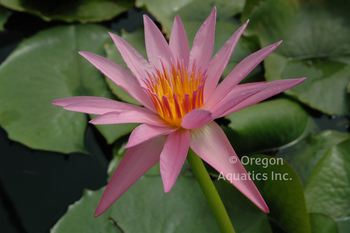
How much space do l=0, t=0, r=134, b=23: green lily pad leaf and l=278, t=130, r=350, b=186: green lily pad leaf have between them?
5.25ft

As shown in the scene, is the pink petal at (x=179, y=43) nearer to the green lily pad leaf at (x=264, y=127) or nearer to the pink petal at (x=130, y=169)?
the pink petal at (x=130, y=169)

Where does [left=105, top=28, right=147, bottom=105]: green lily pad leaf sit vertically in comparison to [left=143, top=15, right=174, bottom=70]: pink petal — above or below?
below

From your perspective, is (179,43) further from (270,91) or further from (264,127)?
(264,127)

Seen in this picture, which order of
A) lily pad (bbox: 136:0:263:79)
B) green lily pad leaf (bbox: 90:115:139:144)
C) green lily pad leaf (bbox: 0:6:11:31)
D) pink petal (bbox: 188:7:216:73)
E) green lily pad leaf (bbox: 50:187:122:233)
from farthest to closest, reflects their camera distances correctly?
green lily pad leaf (bbox: 0:6:11:31), lily pad (bbox: 136:0:263:79), green lily pad leaf (bbox: 90:115:139:144), green lily pad leaf (bbox: 50:187:122:233), pink petal (bbox: 188:7:216:73)

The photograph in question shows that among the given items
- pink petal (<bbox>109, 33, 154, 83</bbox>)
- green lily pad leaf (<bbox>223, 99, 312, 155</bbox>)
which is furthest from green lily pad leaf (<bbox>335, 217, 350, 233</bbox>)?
pink petal (<bbox>109, 33, 154, 83</bbox>)

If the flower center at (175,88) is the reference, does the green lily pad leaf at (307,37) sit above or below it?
below

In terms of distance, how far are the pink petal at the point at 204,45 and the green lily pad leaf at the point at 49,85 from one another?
0.93 m

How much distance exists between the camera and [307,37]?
1.65 metres

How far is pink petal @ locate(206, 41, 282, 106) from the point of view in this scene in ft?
2.21

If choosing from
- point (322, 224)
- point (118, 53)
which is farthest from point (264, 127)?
point (118, 53)

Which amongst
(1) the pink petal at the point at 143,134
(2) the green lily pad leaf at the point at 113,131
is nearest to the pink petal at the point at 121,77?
(1) the pink petal at the point at 143,134

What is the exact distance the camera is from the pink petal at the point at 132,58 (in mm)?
808

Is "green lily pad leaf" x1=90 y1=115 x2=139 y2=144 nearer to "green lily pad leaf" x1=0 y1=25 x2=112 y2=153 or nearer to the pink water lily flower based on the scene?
"green lily pad leaf" x1=0 y1=25 x2=112 y2=153

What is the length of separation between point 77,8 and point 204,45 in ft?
5.41
